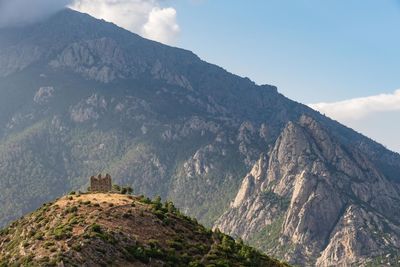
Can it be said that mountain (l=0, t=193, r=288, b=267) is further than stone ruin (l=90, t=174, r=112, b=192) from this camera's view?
No

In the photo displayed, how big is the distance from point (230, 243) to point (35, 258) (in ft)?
140

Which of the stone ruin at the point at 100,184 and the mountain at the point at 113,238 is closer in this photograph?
the mountain at the point at 113,238

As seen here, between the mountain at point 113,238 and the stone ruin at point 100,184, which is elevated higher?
the stone ruin at point 100,184

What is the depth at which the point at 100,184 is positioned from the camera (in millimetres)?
149500

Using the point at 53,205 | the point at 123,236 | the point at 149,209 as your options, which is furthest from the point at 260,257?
the point at 53,205

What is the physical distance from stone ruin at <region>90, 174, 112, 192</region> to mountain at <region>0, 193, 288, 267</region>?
11.3 m

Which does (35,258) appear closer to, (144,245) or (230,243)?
(144,245)

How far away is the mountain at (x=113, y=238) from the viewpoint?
10256 cm

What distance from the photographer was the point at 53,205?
429 feet

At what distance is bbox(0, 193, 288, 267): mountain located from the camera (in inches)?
4038

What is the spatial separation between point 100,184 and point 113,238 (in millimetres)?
42439

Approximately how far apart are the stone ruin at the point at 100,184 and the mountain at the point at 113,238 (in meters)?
11.3

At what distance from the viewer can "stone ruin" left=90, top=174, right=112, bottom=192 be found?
149000 millimetres

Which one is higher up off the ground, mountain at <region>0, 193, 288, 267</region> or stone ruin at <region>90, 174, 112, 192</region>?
stone ruin at <region>90, 174, 112, 192</region>
